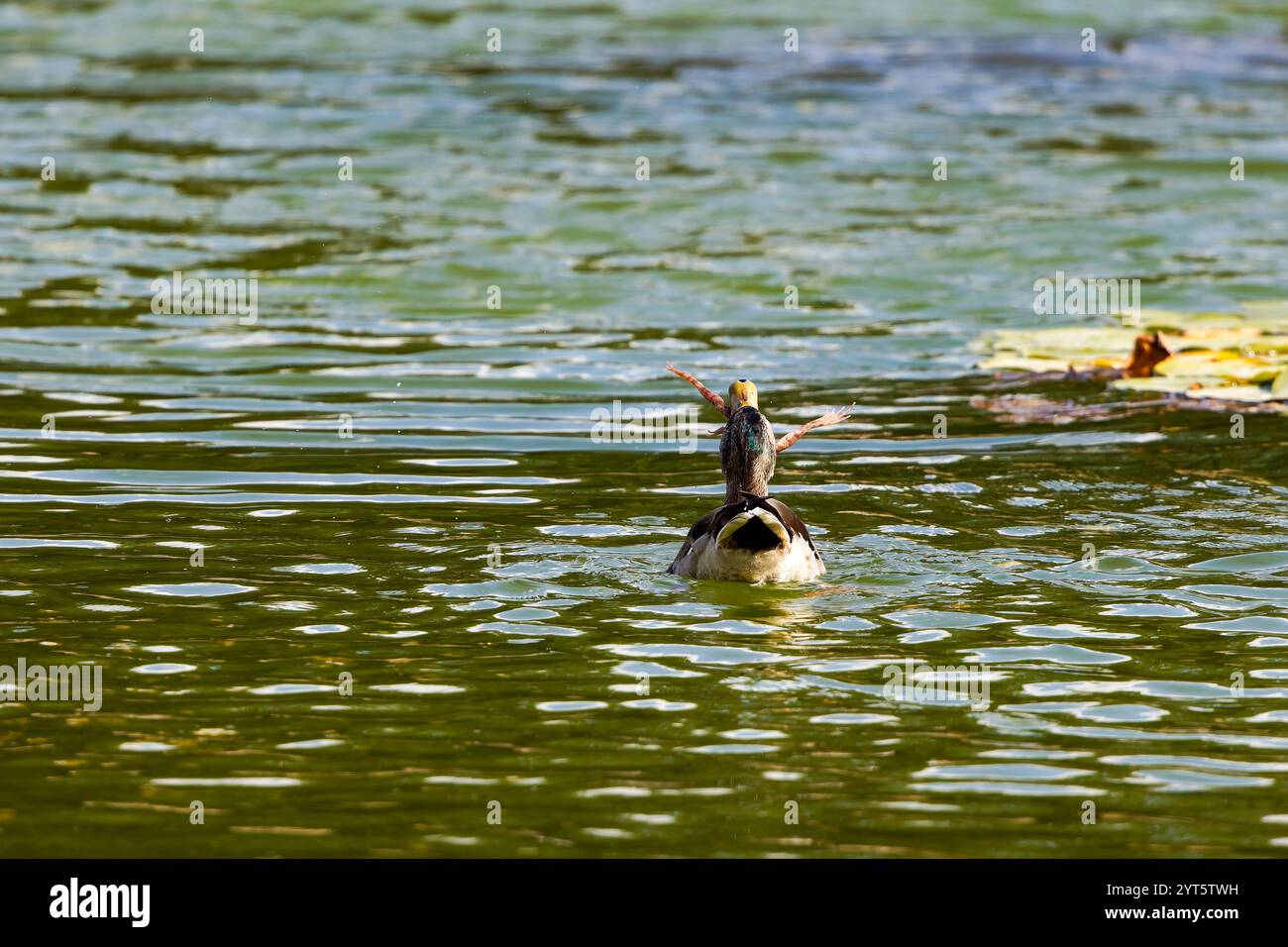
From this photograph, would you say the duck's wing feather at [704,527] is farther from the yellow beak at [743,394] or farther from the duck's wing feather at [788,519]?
the yellow beak at [743,394]

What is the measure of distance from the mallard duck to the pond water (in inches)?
6.2

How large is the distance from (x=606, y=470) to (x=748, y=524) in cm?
346

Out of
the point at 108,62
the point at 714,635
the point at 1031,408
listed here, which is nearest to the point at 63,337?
the point at 1031,408

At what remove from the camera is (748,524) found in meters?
8.76

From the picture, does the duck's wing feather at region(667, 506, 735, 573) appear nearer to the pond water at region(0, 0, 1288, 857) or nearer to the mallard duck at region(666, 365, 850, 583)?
the mallard duck at region(666, 365, 850, 583)

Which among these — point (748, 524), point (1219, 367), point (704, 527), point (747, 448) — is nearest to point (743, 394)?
point (747, 448)

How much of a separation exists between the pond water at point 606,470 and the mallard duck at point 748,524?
0.16 meters

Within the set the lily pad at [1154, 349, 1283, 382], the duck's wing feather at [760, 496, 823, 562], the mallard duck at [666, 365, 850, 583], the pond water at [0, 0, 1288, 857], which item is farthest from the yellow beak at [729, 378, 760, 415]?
the lily pad at [1154, 349, 1283, 382]

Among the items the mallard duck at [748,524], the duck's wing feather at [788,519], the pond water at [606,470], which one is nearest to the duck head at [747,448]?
the mallard duck at [748,524]

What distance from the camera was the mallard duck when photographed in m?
8.81

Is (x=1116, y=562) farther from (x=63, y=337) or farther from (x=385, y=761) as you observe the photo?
(x=63, y=337)

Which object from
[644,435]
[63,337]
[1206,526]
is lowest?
[1206,526]

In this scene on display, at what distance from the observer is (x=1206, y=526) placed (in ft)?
34.6

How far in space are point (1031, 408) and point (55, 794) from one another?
28.3 ft
